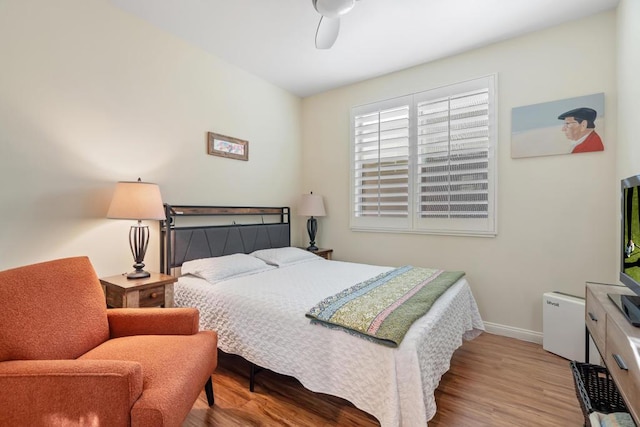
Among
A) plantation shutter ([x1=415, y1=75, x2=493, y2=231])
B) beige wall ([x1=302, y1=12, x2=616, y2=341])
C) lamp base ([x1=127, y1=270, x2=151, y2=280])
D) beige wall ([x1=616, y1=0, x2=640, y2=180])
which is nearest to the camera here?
beige wall ([x1=616, y1=0, x2=640, y2=180])

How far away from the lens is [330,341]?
1639 millimetres

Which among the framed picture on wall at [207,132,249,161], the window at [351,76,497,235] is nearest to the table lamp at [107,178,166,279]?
the framed picture on wall at [207,132,249,161]

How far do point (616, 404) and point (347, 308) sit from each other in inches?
53.9

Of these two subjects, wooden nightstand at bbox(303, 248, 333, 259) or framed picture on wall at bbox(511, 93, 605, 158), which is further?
wooden nightstand at bbox(303, 248, 333, 259)

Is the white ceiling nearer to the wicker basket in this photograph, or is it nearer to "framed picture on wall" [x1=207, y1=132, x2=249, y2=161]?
"framed picture on wall" [x1=207, y1=132, x2=249, y2=161]

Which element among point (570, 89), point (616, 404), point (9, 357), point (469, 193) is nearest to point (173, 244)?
point (9, 357)

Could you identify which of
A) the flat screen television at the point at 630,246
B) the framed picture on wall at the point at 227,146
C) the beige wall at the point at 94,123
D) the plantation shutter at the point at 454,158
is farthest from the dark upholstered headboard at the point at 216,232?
the flat screen television at the point at 630,246

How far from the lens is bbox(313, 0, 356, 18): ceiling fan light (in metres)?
1.92

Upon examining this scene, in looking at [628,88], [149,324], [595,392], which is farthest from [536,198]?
[149,324]

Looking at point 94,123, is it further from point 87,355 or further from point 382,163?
point 382,163

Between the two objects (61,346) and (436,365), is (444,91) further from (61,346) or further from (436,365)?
(61,346)

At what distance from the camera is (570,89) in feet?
8.49

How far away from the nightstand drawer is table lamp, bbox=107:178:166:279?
0.19 m

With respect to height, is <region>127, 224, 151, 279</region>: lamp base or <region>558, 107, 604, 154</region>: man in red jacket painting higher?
<region>558, 107, 604, 154</region>: man in red jacket painting
